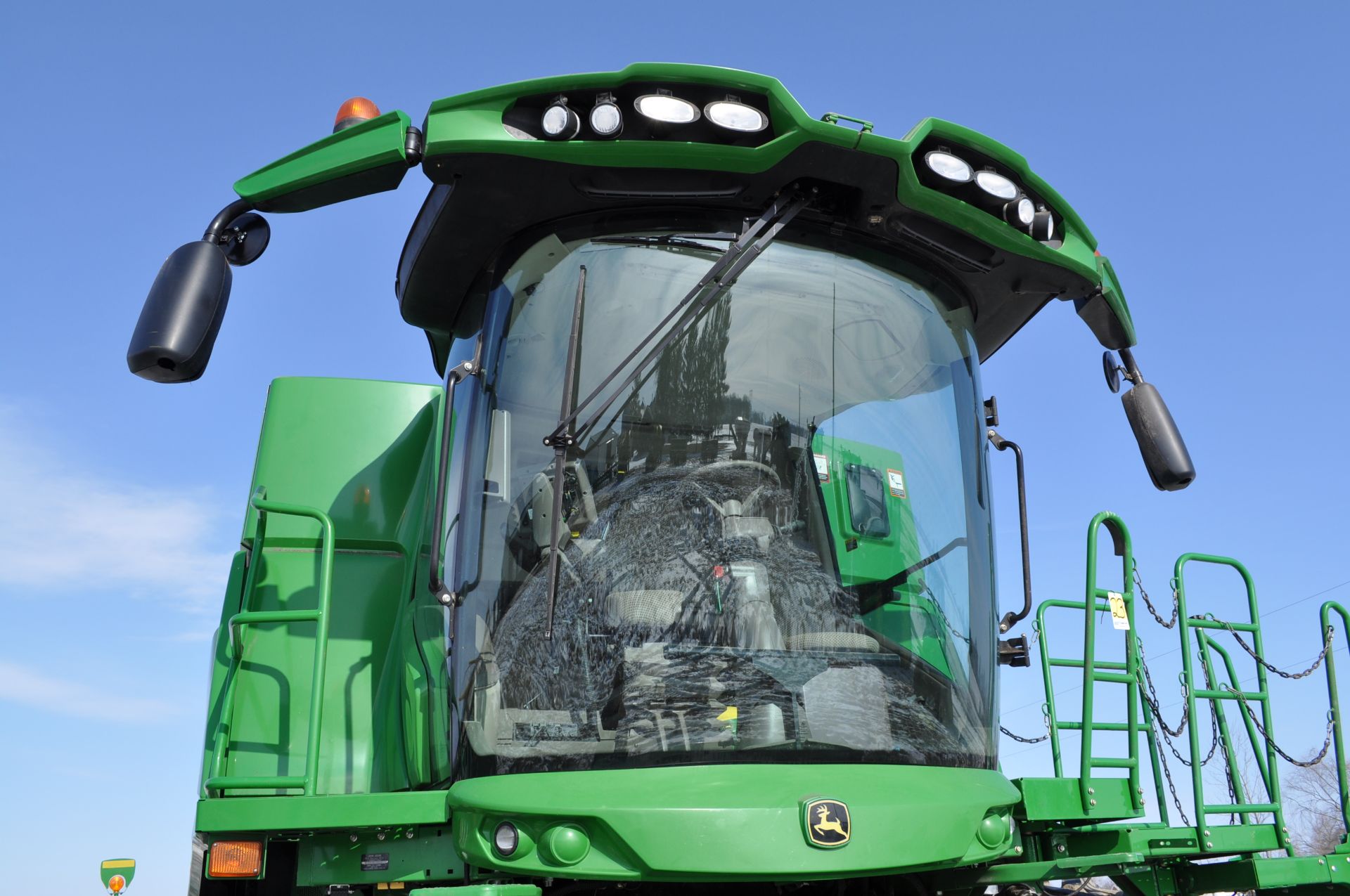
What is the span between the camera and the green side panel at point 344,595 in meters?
4.11

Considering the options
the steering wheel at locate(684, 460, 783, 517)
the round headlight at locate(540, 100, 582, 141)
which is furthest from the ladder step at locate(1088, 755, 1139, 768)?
the round headlight at locate(540, 100, 582, 141)

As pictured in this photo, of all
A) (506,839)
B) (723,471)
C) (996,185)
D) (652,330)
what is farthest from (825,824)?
(996,185)

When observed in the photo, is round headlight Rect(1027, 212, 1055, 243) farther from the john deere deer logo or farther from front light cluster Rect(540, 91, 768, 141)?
the john deere deer logo

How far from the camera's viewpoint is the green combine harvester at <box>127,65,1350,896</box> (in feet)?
10.2

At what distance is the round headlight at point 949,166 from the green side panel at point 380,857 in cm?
258

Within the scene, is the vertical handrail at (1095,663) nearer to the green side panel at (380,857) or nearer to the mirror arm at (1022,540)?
the mirror arm at (1022,540)

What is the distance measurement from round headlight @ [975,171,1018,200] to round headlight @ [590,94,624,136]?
1.26 meters

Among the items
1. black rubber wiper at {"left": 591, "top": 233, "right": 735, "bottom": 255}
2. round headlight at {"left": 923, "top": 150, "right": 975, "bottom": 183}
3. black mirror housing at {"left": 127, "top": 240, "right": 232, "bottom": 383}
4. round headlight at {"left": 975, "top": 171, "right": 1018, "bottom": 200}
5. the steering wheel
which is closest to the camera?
black mirror housing at {"left": 127, "top": 240, "right": 232, "bottom": 383}

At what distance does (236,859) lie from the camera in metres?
3.31

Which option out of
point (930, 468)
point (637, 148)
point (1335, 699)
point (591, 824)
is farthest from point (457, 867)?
point (1335, 699)

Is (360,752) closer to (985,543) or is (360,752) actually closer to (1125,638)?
(985,543)

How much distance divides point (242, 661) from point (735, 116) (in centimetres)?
266

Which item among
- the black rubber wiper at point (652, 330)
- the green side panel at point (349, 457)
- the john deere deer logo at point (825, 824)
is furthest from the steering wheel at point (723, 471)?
the green side panel at point (349, 457)

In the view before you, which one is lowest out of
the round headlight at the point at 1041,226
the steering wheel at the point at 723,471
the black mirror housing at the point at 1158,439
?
the steering wheel at the point at 723,471
